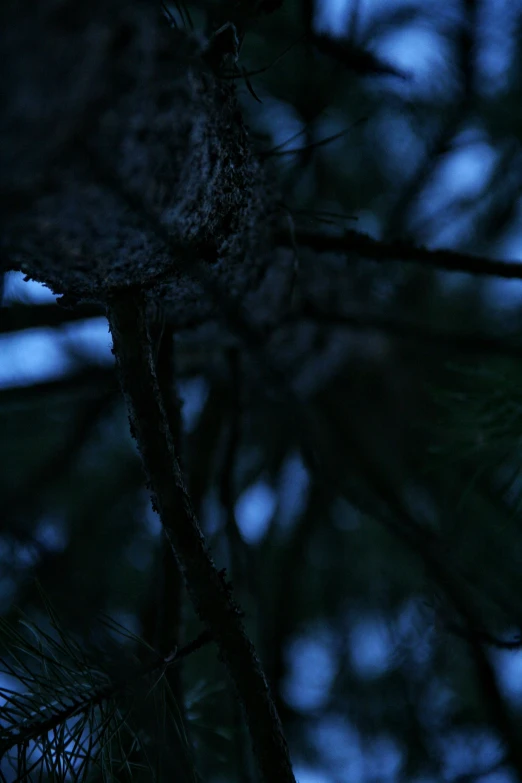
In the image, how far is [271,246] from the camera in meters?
0.85

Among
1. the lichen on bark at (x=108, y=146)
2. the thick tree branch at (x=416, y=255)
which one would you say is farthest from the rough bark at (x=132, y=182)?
the thick tree branch at (x=416, y=255)

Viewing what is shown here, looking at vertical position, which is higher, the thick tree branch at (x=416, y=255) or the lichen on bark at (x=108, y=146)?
the thick tree branch at (x=416, y=255)

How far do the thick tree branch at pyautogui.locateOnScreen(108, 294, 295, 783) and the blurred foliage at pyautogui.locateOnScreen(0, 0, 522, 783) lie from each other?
0.17 m

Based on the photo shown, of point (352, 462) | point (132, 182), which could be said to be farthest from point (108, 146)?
point (352, 462)

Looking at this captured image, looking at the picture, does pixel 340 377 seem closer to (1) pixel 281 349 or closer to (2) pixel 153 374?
(1) pixel 281 349

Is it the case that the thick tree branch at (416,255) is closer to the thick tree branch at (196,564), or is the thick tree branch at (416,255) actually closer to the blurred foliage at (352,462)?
the blurred foliage at (352,462)

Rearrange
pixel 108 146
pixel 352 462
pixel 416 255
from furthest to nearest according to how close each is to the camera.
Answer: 1. pixel 352 462
2. pixel 416 255
3. pixel 108 146

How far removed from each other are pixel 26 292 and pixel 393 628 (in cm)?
117

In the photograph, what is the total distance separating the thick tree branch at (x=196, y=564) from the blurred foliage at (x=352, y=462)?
0.17m

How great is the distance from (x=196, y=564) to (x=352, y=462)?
2.46 ft

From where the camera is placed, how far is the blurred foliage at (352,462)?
957 mm

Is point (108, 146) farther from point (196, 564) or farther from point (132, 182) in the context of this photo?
point (196, 564)

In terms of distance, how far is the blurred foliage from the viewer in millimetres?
957

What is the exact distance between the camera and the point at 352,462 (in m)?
1.24
